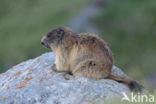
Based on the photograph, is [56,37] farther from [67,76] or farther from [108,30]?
[108,30]

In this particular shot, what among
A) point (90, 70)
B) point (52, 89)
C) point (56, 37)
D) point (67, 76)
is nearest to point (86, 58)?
point (90, 70)

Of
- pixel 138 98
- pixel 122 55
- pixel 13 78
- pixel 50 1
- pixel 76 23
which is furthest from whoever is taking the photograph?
pixel 50 1

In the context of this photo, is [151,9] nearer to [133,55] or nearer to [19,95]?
[133,55]

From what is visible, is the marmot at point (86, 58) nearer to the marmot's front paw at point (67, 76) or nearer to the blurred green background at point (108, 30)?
the marmot's front paw at point (67, 76)

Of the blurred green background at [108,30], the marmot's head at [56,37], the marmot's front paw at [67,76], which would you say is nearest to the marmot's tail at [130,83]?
the marmot's front paw at [67,76]

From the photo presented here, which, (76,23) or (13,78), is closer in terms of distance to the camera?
(13,78)

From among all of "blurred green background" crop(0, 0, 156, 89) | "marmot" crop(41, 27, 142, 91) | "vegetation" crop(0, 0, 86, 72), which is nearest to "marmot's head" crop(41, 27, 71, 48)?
"marmot" crop(41, 27, 142, 91)

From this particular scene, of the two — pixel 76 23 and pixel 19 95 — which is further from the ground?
pixel 19 95

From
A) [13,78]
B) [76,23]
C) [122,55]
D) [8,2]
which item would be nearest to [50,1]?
[8,2]
